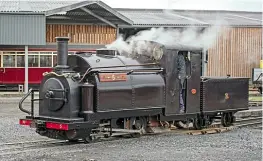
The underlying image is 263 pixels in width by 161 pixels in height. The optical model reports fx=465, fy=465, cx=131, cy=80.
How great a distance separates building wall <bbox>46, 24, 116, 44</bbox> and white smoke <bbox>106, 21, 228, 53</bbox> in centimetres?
1324

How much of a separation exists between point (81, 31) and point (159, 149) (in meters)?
19.3

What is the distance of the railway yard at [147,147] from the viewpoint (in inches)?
323

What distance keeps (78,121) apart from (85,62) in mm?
1281

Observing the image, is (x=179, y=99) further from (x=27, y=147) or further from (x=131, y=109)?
(x=27, y=147)

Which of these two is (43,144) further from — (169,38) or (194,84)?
(169,38)

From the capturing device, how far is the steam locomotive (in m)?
9.43

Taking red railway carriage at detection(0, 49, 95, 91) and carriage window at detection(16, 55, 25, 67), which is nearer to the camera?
red railway carriage at detection(0, 49, 95, 91)

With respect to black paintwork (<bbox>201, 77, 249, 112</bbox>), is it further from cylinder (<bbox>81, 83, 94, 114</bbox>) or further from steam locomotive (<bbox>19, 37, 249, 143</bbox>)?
cylinder (<bbox>81, 83, 94, 114</bbox>)

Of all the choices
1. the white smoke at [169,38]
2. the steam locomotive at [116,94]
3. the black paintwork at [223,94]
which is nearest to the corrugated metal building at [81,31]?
the white smoke at [169,38]

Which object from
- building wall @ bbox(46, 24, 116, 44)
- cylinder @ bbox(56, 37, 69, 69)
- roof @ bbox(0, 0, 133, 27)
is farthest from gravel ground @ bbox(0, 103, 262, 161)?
building wall @ bbox(46, 24, 116, 44)

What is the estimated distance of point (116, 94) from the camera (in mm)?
9805

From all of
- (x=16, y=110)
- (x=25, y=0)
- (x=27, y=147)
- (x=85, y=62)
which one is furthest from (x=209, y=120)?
(x=25, y=0)

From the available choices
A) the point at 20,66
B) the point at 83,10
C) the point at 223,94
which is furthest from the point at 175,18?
the point at 223,94

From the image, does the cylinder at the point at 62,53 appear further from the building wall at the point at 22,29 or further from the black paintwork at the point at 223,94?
the building wall at the point at 22,29
